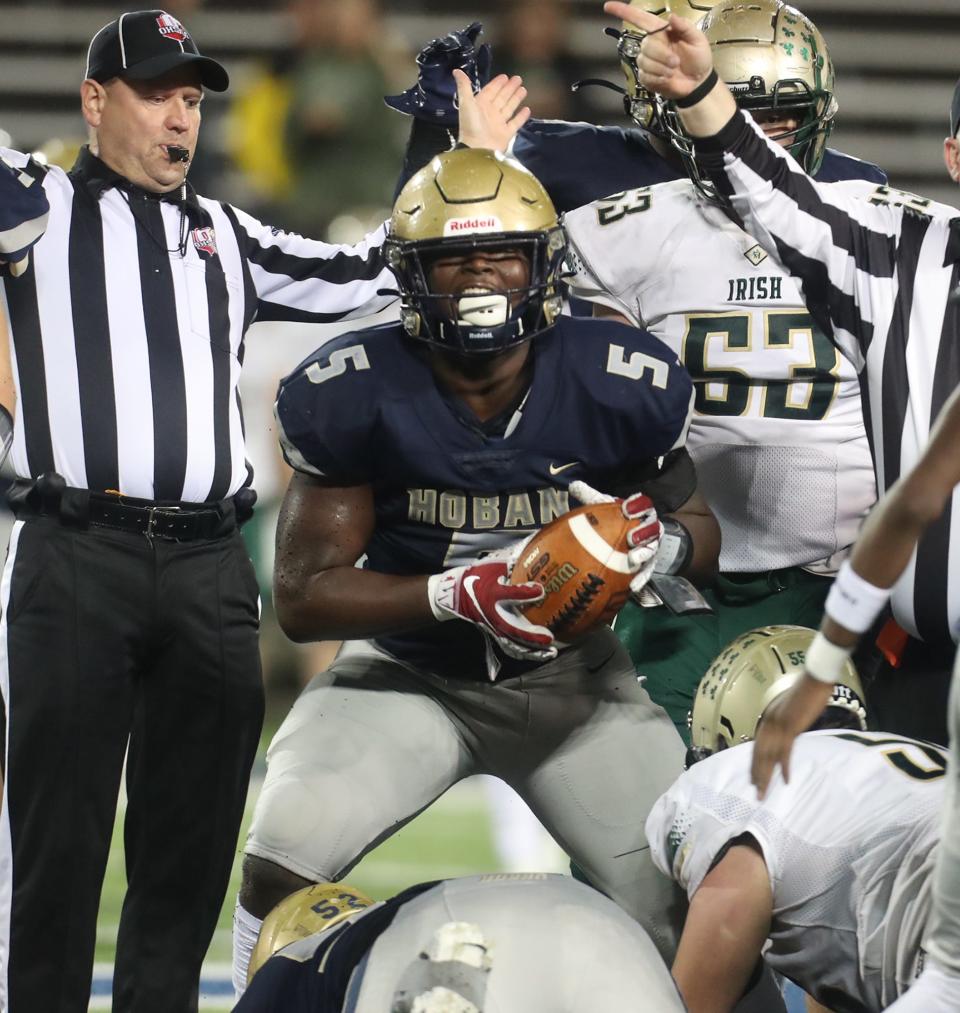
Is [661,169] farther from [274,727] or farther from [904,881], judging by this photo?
[274,727]

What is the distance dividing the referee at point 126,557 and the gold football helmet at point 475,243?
583 millimetres

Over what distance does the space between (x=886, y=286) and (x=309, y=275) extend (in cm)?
122

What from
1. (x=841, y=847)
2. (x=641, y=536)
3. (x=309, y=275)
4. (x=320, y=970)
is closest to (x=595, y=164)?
(x=309, y=275)

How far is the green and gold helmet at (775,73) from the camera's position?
10.4 ft

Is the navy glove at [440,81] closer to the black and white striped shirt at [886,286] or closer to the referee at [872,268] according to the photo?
the referee at [872,268]

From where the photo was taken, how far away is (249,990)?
1.78m

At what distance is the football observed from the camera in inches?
97.8

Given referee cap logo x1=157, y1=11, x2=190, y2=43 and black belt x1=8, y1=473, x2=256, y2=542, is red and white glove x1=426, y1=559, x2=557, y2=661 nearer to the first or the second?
black belt x1=8, y1=473, x2=256, y2=542

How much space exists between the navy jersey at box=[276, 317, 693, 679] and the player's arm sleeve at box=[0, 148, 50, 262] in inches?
22.4

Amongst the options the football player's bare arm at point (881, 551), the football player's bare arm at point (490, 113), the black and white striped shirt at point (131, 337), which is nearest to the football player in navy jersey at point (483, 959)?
the football player's bare arm at point (881, 551)

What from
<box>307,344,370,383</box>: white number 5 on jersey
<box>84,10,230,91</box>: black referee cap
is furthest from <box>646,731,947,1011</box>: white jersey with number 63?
Result: <box>84,10,230,91</box>: black referee cap

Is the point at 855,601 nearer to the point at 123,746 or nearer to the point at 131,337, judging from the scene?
the point at 123,746

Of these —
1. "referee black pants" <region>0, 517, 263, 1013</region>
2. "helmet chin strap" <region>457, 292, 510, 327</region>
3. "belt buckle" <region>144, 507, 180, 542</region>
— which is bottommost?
"referee black pants" <region>0, 517, 263, 1013</region>

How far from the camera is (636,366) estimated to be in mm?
2713
